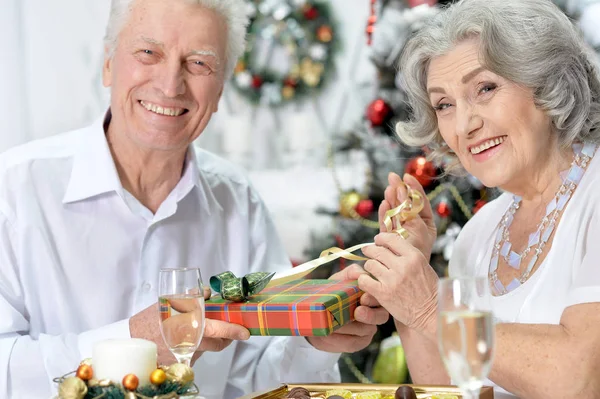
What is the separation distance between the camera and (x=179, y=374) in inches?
54.8

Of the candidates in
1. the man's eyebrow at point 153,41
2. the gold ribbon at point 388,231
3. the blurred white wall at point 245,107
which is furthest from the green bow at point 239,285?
the blurred white wall at point 245,107

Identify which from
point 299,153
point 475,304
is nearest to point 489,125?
point 475,304

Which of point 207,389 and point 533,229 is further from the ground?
point 533,229

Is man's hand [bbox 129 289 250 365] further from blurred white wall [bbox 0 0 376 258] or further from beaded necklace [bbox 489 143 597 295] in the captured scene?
blurred white wall [bbox 0 0 376 258]

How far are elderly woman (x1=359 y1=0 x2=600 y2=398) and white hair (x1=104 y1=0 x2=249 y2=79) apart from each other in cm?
59

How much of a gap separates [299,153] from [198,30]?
3382 millimetres

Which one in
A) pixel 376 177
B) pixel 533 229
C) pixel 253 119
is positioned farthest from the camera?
pixel 253 119

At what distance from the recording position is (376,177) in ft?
14.6

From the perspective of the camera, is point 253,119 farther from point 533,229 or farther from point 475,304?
point 475,304

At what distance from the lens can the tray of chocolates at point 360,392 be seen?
1.59m

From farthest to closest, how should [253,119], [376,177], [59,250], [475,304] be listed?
[253,119], [376,177], [59,250], [475,304]

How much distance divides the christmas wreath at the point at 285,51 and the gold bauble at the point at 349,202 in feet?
4.01

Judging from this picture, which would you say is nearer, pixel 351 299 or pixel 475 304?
pixel 475 304

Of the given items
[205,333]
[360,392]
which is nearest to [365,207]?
[205,333]
